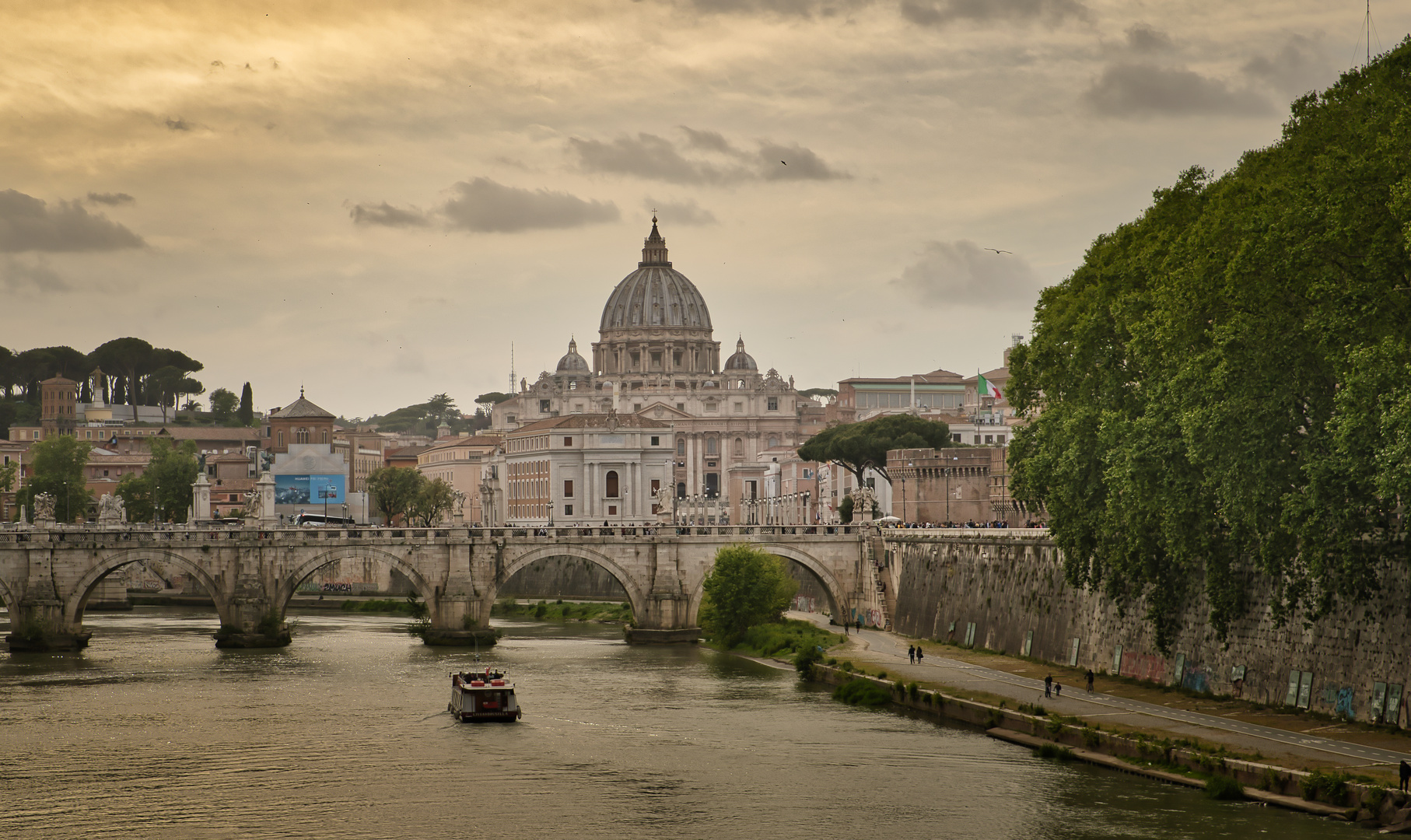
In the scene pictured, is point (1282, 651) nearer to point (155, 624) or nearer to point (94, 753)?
point (94, 753)

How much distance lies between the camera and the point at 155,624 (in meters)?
72.9

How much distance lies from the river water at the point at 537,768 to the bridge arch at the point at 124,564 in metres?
8.19

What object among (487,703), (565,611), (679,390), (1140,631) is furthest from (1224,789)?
(679,390)

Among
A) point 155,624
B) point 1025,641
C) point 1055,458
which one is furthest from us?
point 155,624

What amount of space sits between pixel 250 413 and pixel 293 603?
8126cm

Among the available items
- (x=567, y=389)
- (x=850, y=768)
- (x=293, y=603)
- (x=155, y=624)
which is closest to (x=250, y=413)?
(x=567, y=389)

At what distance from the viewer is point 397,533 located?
6228 centimetres

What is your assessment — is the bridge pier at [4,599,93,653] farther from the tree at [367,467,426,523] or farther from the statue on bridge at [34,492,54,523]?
the tree at [367,467,426,523]

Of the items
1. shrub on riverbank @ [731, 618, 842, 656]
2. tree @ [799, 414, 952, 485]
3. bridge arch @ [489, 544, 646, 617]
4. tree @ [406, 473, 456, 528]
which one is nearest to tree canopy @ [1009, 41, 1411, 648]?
shrub on riverbank @ [731, 618, 842, 656]

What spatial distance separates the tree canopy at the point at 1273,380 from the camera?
28.6m

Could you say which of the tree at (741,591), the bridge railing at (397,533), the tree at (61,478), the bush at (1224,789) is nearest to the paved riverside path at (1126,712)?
the bush at (1224,789)

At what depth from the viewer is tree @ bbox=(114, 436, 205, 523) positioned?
4232 inches

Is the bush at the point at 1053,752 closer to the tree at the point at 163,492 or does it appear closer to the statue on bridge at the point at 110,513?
the statue on bridge at the point at 110,513

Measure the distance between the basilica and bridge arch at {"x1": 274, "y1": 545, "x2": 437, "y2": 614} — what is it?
8575 cm
